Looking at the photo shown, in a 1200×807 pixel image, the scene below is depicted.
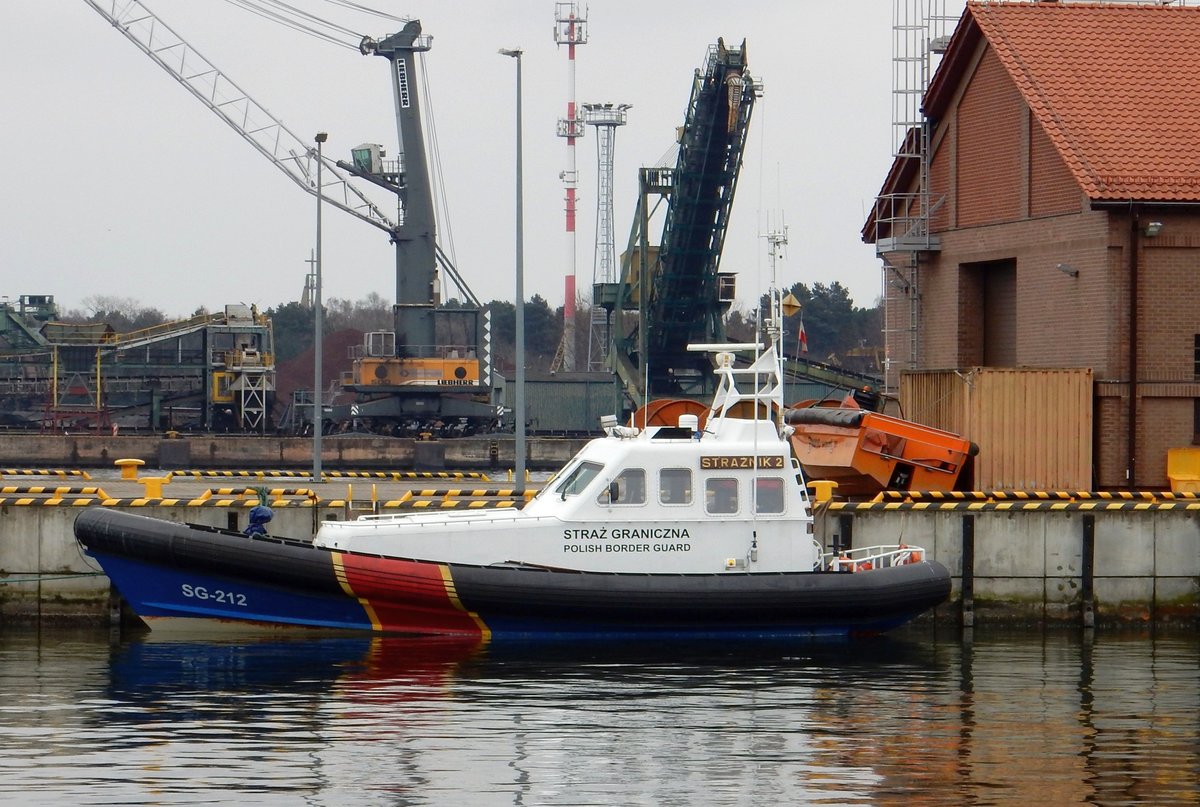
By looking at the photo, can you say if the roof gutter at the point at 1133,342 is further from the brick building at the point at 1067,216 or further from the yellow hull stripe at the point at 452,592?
the yellow hull stripe at the point at 452,592

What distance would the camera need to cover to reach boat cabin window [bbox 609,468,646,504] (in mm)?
19266

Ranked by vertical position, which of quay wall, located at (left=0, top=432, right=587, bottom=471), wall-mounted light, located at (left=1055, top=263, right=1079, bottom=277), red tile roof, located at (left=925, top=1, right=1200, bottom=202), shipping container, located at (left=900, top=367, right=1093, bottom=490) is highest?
red tile roof, located at (left=925, top=1, right=1200, bottom=202)

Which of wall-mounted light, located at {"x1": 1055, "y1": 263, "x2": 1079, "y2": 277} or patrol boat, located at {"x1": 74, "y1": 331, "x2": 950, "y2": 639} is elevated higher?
wall-mounted light, located at {"x1": 1055, "y1": 263, "x2": 1079, "y2": 277}

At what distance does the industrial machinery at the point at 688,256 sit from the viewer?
155 feet

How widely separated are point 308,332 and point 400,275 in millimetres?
44692

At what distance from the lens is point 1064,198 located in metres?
26.6

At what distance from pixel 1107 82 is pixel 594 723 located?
17.5 m

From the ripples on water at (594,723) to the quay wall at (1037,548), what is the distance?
1.33m

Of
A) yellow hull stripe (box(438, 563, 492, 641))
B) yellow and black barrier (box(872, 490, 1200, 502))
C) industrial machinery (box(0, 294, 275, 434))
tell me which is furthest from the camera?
industrial machinery (box(0, 294, 275, 434))

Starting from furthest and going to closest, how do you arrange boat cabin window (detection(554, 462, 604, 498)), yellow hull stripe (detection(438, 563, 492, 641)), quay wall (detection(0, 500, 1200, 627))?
quay wall (detection(0, 500, 1200, 627)) → boat cabin window (detection(554, 462, 604, 498)) → yellow hull stripe (detection(438, 563, 492, 641))

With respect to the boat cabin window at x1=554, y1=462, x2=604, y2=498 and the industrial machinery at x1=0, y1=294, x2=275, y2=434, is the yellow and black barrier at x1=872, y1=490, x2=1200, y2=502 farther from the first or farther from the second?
the industrial machinery at x1=0, y1=294, x2=275, y2=434

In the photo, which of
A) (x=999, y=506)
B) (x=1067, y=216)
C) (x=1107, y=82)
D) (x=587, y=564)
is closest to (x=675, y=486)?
(x=587, y=564)

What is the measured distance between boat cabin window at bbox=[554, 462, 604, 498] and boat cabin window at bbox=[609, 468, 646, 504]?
0.29 meters

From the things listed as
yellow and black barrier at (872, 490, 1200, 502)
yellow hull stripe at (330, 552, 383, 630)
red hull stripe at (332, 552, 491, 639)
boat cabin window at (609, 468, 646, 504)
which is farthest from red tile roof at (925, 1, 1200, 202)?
yellow hull stripe at (330, 552, 383, 630)
